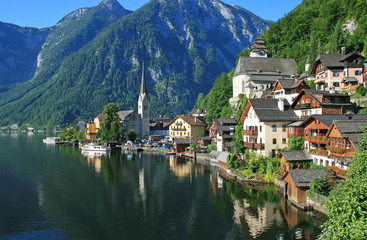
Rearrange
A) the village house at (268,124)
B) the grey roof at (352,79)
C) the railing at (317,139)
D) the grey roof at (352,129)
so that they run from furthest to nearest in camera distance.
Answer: the grey roof at (352,79), the village house at (268,124), the railing at (317,139), the grey roof at (352,129)

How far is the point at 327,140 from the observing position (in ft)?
119

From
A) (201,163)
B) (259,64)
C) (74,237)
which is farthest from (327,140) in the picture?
(259,64)

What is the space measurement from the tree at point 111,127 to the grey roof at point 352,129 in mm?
84694

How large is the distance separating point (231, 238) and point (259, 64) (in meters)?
66.8

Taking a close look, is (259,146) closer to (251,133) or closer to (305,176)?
(251,133)

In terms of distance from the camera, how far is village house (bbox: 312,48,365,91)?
189ft

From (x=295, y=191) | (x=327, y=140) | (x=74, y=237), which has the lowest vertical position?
(x=74, y=237)

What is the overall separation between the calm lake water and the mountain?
139 ft

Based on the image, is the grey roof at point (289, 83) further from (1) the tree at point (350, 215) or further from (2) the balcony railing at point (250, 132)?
(1) the tree at point (350, 215)

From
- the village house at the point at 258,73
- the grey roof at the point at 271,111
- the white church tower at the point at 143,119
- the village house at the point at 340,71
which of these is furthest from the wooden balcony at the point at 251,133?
the white church tower at the point at 143,119

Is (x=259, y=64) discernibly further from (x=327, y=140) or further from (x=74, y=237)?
(x=74, y=237)

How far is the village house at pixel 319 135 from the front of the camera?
122ft

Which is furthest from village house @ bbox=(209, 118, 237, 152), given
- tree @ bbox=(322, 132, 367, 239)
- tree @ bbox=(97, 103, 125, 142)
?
tree @ bbox=(322, 132, 367, 239)

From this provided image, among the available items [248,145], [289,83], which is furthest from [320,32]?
[248,145]
